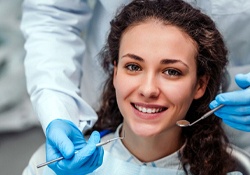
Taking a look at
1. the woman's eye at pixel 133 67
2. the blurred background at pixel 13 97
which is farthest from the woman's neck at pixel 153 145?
the blurred background at pixel 13 97

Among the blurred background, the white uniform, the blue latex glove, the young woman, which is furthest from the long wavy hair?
the blurred background

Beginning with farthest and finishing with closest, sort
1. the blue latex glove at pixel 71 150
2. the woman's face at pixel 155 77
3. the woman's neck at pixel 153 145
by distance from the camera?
the woman's neck at pixel 153 145
the woman's face at pixel 155 77
the blue latex glove at pixel 71 150

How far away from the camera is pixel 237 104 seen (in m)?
1.60

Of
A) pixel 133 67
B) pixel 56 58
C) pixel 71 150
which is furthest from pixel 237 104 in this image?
pixel 56 58

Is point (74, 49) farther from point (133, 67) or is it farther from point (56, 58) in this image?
point (133, 67)

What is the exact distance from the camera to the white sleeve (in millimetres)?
1926

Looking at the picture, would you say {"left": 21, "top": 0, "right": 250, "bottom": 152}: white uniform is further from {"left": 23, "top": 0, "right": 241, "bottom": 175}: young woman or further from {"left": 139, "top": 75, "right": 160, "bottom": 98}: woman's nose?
{"left": 139, "top": 75, "right": 160, "bottom": 98}: woman's nose

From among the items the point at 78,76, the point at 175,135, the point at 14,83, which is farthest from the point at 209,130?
the point at 14,83

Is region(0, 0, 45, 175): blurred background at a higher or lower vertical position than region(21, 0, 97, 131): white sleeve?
lower

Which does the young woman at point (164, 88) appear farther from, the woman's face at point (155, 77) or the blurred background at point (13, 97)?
the blurred background at point (13, 97)

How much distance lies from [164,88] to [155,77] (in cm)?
4

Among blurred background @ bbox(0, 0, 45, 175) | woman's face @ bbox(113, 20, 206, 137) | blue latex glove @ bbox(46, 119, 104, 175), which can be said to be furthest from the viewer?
blurred background @ bbox(0, 0, 45, 175)

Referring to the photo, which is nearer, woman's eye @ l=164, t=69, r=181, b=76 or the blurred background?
woman's eye @ l=164, t=69, r=181, b=76

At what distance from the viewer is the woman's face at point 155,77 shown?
1702 millimetres
